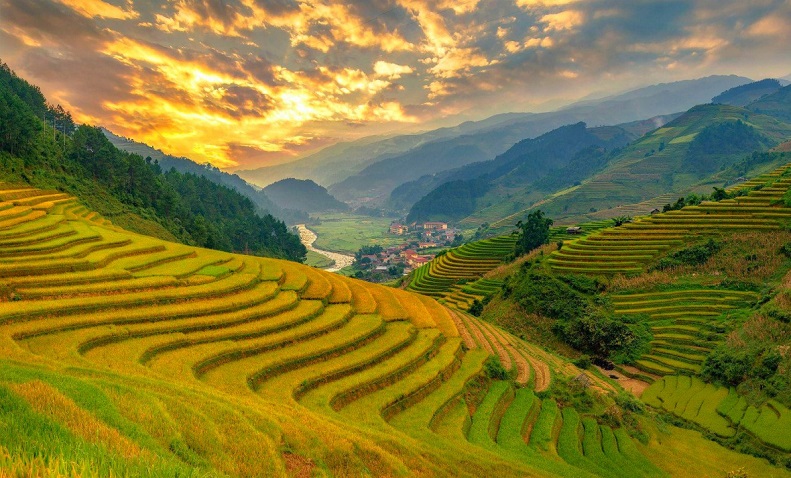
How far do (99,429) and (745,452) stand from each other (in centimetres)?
2317

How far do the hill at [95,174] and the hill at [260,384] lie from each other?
2218cm

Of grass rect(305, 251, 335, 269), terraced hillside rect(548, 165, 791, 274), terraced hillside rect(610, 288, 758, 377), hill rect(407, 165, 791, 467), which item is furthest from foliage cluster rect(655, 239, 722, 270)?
grass rect(305, 251, 335, 269)

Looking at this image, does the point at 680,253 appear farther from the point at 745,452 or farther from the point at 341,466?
the point at 341,466

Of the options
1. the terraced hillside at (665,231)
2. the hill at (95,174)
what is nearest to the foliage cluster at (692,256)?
the terraced hillside at (665,231)

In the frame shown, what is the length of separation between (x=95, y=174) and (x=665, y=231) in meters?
73.1

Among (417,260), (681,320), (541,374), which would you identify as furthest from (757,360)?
(417,260)

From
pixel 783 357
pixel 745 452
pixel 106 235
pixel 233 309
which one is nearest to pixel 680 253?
pixel 783 357

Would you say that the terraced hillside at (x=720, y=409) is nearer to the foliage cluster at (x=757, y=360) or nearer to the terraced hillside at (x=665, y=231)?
the foliage cluster at (x=757, y=360)

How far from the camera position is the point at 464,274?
5762cm

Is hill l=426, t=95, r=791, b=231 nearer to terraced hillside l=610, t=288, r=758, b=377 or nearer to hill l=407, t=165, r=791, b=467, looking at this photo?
hill l=407, t=165, r=791, b=467

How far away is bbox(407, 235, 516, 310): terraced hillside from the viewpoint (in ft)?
154

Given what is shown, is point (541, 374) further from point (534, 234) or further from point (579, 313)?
point (534, 234)

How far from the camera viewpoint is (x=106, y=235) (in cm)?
2636

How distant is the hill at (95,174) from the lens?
43062mm
